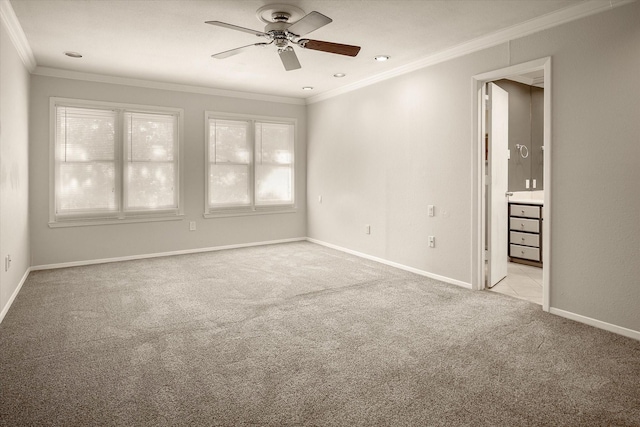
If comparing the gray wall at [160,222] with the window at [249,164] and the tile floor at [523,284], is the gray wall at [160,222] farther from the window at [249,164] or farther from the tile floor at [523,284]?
the tile floor at [523,284]

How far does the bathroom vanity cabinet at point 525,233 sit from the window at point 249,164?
144 inches

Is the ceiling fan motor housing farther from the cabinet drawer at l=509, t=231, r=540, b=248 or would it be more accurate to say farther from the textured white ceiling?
the cabinet drawer at l=509, t=231, r=540, b=248

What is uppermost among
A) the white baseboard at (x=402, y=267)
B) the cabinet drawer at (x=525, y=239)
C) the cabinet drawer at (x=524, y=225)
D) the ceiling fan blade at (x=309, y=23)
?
the ceiling fan blade at (x=309, y=23)

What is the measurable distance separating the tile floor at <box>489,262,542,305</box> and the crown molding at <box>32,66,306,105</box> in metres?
4.49

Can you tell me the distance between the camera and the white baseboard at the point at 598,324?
2929 mm

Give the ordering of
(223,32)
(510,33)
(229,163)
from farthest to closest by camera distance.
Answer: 1. (229,163)
2. (223,32)
3. (510,33)

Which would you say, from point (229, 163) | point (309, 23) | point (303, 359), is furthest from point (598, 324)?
point (229, 163)

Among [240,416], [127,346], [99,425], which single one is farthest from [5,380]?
[240,416]

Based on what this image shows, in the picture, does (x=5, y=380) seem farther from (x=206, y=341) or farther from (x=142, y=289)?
(x=142, y=289)

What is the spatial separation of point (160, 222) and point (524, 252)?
17.5ft

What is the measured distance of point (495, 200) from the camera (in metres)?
4.26

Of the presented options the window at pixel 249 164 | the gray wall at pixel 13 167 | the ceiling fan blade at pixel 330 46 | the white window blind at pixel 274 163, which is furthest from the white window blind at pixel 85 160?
the ceiling fan blade at pixel 330 46

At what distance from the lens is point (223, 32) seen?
12.3 feet

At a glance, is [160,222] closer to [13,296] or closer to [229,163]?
[229,163]
